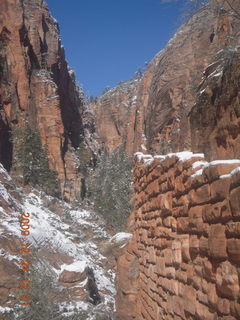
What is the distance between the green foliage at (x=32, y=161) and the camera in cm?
3581

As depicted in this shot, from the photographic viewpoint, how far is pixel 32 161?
36500mm

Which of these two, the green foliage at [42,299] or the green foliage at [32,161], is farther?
the green foliage at [32,161]

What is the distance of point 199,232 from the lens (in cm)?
381

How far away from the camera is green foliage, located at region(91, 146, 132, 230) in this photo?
38.5 m

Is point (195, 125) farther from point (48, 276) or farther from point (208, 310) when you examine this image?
point (48, 276)

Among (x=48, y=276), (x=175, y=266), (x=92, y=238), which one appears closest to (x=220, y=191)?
(x=175, y=266)

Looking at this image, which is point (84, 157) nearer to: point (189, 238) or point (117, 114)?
point (117, 114)

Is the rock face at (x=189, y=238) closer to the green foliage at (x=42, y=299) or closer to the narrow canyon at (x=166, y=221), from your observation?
the narrow canyon at (x=166, y=221)

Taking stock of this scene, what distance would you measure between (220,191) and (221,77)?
3981 millimetres

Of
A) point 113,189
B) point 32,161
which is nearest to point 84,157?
point 113,189

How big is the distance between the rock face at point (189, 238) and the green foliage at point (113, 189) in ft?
91.2

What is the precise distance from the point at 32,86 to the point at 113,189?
1713 centimetres

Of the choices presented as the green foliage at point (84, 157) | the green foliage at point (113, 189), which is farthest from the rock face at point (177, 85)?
the green foliage at point (84, 157)

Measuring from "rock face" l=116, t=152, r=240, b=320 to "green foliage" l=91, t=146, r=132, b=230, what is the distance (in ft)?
91.2
